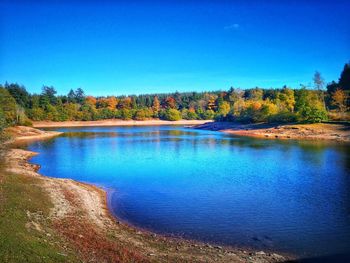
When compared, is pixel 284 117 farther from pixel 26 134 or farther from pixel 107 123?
pixel 107 123

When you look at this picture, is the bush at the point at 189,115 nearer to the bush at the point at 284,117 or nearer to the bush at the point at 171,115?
the bush at the point at 171,115

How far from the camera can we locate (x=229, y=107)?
175 m

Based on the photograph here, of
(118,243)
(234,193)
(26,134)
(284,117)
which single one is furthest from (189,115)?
(118,243)

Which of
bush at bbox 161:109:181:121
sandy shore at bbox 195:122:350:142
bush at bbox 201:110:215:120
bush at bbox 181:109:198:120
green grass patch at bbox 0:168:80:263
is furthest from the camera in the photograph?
bush at bbox 181:109:198:120

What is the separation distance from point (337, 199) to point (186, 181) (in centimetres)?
1521

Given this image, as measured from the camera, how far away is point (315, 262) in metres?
16.8

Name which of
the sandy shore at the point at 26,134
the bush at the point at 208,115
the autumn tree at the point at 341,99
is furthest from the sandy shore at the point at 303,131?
the bush at the point at 208,115

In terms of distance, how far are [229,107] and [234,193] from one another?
147 metres

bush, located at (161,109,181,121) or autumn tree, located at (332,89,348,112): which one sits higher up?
autumn tree, located at (332,89,348,112)

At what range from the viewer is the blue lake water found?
20.8 metres

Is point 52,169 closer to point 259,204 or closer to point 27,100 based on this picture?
point 259,204

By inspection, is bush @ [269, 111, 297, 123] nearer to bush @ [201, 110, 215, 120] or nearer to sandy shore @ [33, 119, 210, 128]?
sandy shore @ [33, 119, 210, 128]

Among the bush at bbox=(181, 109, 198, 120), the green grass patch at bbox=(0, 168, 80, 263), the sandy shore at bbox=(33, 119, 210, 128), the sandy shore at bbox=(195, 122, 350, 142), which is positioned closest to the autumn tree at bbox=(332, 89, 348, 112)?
the sandy shore at bbox=(195, 122, 350, 142)

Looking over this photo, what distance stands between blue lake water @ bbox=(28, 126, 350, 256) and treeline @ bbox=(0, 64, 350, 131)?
1850 cm
